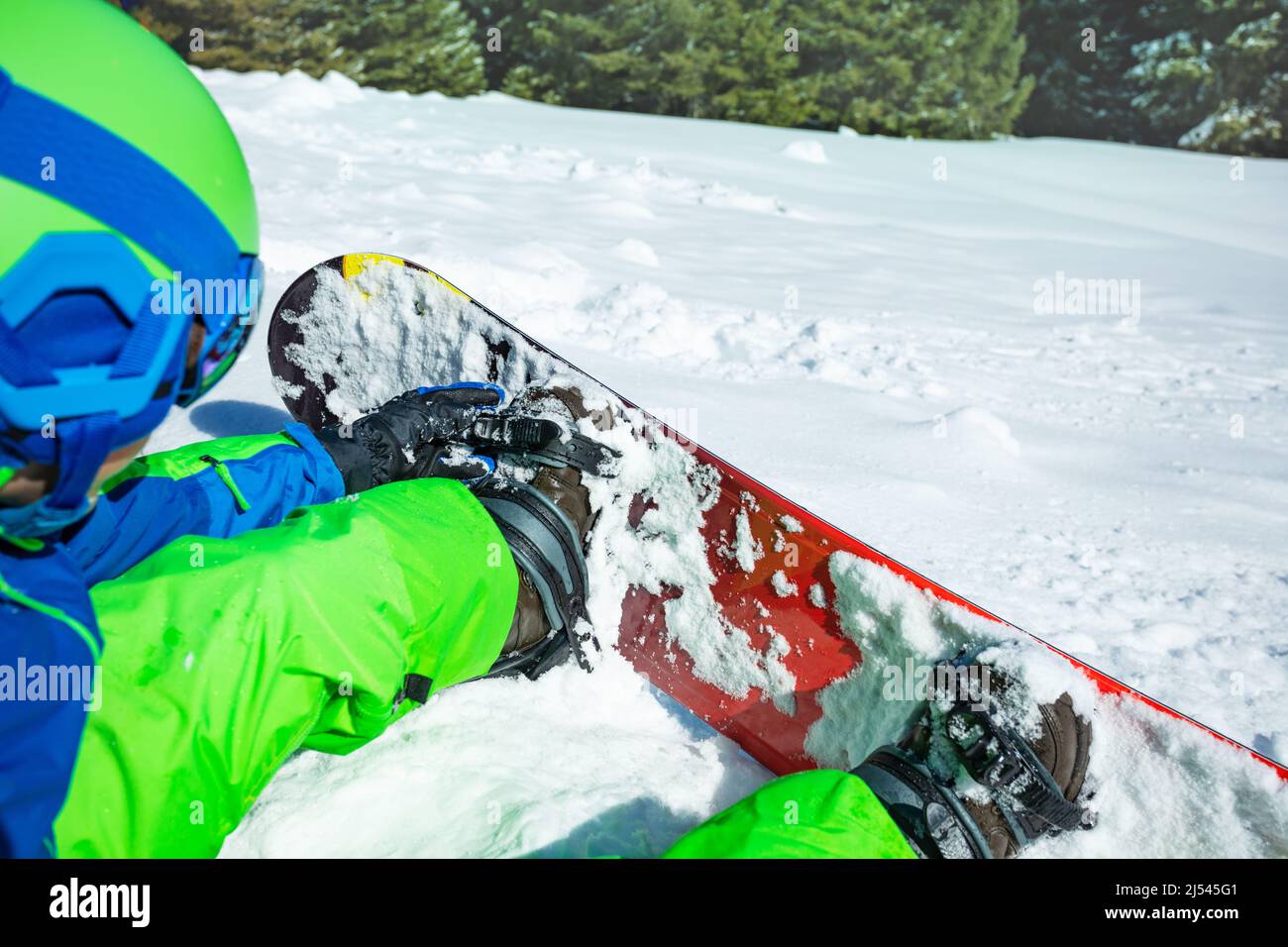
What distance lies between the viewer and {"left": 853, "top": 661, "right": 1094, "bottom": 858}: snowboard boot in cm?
127

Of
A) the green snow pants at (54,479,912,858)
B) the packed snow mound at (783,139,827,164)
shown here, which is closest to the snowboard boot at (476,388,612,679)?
the green snow pants at (54,479,912,858)

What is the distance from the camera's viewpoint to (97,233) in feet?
2.70

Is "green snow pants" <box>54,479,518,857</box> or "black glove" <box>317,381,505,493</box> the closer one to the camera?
"green snow pants" <box>54,479,518,857</box>

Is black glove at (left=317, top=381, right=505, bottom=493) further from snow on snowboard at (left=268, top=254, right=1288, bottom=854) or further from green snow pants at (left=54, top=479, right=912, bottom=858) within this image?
green snow pants at (left=54, top=479, right=912, bottom=858)

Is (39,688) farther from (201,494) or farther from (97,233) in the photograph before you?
(201,494)

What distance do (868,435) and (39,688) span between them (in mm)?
2139

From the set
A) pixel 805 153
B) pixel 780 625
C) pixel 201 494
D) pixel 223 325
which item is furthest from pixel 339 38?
pixel 223 325

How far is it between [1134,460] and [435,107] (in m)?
10.1

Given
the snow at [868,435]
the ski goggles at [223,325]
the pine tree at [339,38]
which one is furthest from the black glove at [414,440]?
the pine tree at [339,38]

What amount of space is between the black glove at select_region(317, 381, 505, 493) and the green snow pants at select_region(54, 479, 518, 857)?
18.7 inches

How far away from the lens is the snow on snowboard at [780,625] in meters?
1.30

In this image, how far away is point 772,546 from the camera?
1666 millimetres

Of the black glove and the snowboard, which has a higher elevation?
the black glove

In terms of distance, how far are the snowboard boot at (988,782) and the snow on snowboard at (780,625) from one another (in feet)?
0.16
